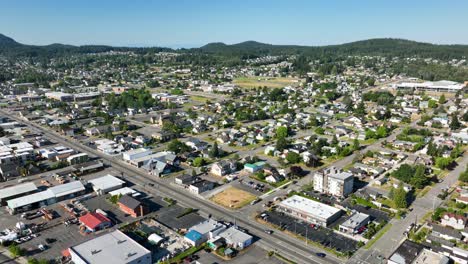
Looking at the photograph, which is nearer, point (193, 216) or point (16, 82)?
point (193, 216)

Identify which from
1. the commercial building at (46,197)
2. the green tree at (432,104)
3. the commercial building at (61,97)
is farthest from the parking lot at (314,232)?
the commercial building at (61,97)

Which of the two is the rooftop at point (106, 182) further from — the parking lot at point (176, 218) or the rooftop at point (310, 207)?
the rooftop at point (310, 207)

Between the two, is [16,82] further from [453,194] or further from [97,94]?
[453,194]

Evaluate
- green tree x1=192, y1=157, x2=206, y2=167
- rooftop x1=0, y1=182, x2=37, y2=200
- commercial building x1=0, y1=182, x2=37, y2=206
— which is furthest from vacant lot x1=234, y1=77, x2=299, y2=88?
commercial building x1=0, y1=182, x2=37, y2=206

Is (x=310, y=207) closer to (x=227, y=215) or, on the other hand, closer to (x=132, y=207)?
(x=227, y=215)

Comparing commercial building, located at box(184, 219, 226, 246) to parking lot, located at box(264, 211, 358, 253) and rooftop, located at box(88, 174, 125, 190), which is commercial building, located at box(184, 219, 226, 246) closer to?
parking lot, located at box(264, 211, 358, 253)

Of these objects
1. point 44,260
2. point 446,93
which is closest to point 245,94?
point 446,93

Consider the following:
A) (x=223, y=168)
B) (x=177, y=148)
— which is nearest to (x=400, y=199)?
(x=223, y=168)
